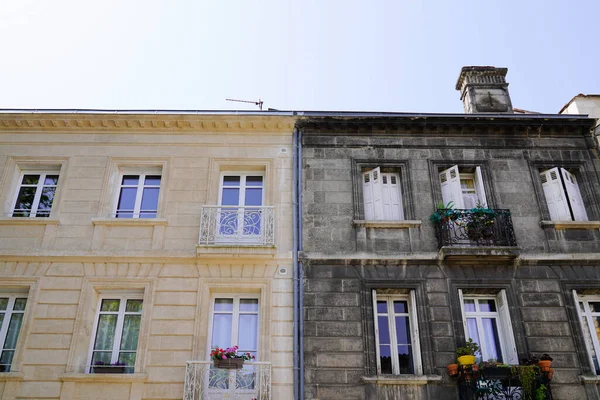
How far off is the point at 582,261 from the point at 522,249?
1164 millimetres

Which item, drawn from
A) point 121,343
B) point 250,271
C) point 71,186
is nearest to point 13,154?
point 71,186

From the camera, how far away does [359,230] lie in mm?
11305

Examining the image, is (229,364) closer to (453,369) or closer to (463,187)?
(453,369)

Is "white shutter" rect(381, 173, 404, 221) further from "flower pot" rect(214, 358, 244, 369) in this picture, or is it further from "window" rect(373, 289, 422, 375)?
"flower pot" rect(214, 358, 244, 369)

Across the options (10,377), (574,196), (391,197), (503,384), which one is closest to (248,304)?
(391,197)

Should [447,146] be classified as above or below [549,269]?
above

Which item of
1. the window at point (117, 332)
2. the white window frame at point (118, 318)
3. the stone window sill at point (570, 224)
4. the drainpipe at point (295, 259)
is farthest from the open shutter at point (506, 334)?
the window at point (117, 332)

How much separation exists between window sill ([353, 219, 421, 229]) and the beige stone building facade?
1486 millimetres

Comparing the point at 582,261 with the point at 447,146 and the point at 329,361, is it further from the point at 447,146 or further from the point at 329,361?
the point at 329,361

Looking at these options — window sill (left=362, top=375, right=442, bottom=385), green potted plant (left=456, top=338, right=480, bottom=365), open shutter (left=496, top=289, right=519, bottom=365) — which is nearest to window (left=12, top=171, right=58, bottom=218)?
window sill (left=362, top=375, right=442, bottom=385)

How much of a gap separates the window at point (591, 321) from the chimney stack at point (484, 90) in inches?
189

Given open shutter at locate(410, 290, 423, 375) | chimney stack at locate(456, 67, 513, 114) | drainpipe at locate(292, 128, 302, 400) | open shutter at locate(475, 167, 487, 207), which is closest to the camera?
drainpipe at locate(292, 128, 302, 400)

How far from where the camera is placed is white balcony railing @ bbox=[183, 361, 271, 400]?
Result: 9.67 meters

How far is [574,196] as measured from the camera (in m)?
12.1
